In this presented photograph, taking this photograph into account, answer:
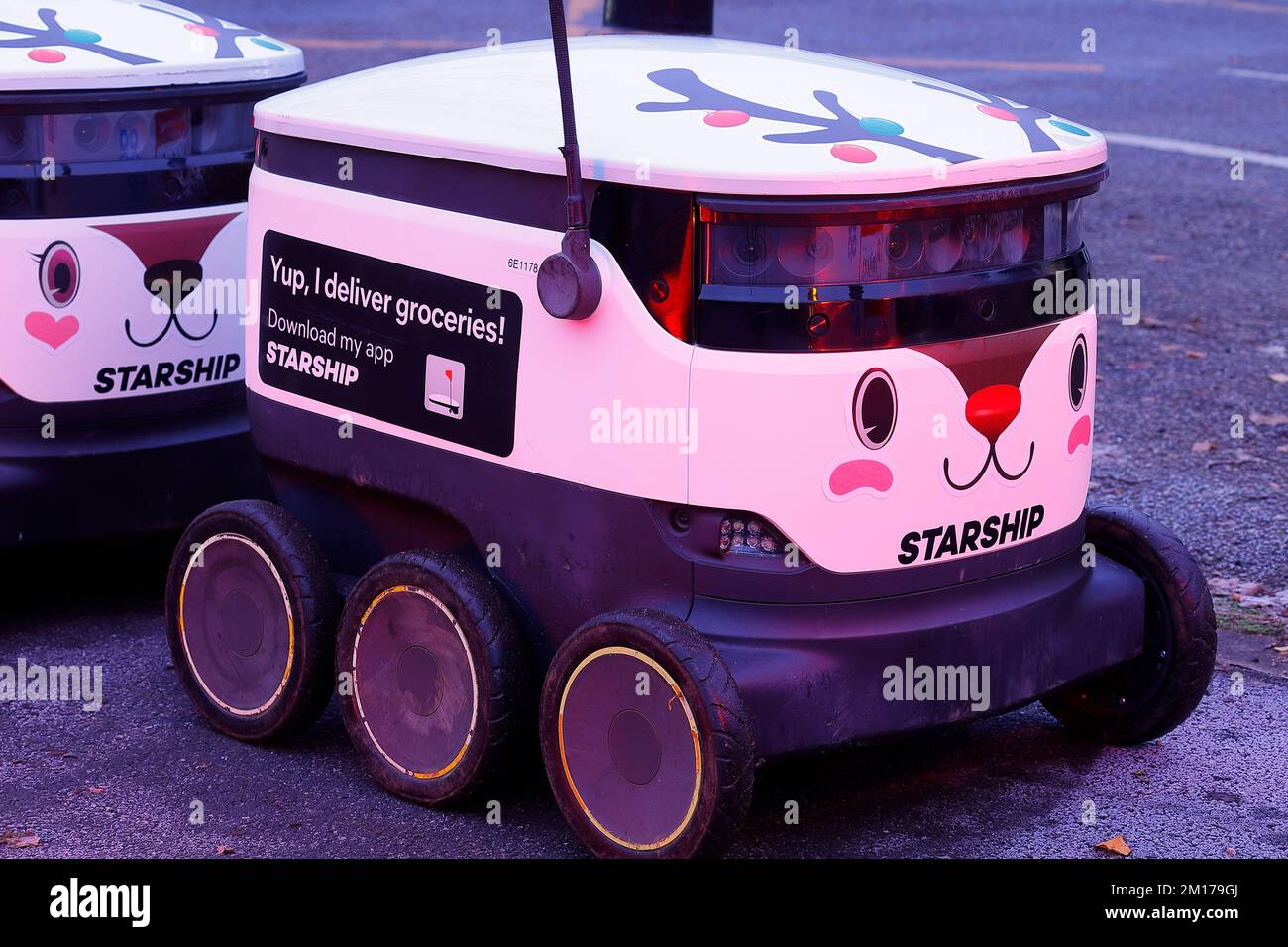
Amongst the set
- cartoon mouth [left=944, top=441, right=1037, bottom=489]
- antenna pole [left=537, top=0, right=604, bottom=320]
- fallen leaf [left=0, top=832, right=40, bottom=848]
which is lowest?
fallen leaf [left=0, top=832, right=40, bottom=848]

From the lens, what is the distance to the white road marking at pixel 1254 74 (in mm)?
15354

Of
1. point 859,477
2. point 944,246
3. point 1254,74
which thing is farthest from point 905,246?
point 1254,74

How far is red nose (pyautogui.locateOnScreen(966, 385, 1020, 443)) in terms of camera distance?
373cm

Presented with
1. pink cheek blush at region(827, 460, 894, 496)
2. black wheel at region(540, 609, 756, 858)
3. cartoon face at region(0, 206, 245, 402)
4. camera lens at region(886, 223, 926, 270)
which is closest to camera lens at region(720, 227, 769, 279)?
camera lens at region(886, 223, 926, 270)

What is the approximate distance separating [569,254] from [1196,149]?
9.97 m

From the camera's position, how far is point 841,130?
3.67 m

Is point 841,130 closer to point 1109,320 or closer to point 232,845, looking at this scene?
point 232,845

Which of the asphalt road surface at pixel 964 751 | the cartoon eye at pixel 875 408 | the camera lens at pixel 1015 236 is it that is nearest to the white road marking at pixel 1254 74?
the asphalt road surface at pixel 964 751

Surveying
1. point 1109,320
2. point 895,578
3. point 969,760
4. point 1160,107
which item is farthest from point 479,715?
point 1160,107

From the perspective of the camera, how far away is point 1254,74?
51.1 feet

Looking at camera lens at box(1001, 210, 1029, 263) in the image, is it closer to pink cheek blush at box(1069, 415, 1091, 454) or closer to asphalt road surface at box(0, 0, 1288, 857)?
pink cheek blush at box(1069, 415, 1091, 454)

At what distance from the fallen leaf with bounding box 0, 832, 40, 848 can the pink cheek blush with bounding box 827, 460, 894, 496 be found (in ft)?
6.28

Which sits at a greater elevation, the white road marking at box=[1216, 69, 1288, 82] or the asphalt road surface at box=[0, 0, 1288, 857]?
the white road marking at box=[1216, 69, 1288, 82]

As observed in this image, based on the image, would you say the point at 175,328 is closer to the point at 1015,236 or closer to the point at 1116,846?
the point at 1015,236
